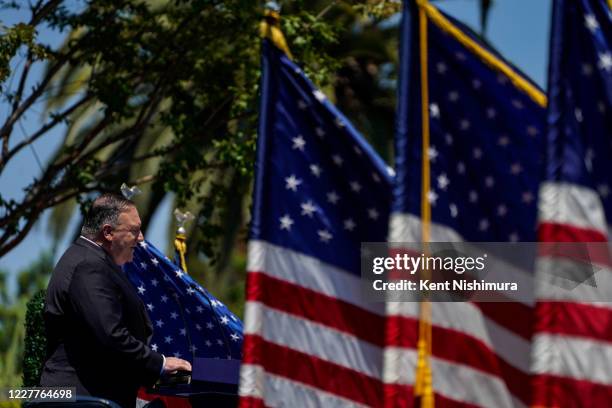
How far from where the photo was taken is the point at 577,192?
5.19 m

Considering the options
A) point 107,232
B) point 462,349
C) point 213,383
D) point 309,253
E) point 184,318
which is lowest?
point 213,383

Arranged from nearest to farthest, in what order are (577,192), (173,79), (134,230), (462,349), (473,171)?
(577,192), (462,349), (473,171), (134,230), (173,79)

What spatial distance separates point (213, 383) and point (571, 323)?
2.37 m

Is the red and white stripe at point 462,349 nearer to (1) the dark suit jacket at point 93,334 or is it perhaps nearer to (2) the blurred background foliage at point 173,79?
(1) the dark suit jacket at point 93,334

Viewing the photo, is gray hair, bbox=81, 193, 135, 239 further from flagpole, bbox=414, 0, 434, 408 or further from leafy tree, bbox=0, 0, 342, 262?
leafy tree, bbox=0, 0, 342, 262

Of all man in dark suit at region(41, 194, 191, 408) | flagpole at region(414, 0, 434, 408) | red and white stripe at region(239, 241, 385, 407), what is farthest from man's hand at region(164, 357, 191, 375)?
flagpole at region(414, 0, 434, 408)

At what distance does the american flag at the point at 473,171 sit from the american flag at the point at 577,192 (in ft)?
1.33

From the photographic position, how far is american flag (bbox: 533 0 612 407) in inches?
197

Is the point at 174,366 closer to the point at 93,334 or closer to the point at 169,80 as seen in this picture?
the point at 93,334

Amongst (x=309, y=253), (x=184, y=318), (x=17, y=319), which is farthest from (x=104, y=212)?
(x=17, y=319)

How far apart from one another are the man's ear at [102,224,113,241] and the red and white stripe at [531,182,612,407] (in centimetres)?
257

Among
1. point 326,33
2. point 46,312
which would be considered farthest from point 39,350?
point 326,33

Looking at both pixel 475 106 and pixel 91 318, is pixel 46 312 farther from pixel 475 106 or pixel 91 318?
pixel 475 106

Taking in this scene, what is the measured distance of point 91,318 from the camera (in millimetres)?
6332
